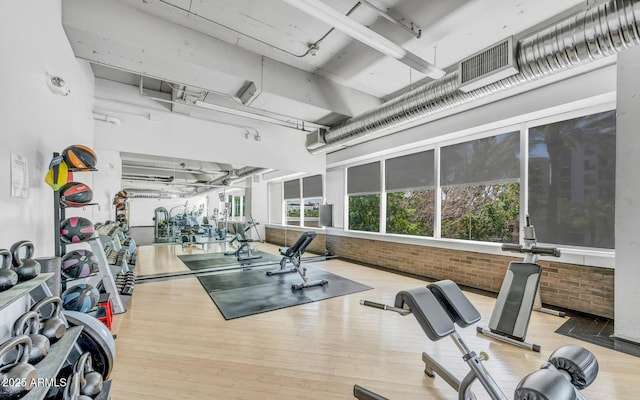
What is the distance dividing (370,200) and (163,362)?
17.3 ft

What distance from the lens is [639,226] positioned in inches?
105

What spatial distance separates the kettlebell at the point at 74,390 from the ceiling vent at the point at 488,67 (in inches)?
148

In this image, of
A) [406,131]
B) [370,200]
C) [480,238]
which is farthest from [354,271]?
[406,131]

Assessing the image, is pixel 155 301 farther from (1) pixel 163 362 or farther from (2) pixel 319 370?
(2) pixel 319 370

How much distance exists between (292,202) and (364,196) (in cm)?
237

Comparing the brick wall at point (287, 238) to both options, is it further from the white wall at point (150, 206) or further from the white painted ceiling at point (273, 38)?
the white painted ceiling at point (273, 38)

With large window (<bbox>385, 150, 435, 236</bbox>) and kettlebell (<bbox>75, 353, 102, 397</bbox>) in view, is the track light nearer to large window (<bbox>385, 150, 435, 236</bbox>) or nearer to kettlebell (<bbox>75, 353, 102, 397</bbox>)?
kettlebell (<bbox>75, 353, 102, 397</bbox>)

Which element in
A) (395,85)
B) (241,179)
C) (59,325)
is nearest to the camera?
(59,325)

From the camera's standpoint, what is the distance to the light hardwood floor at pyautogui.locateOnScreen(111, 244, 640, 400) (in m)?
2.00

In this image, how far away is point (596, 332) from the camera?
2922 mm

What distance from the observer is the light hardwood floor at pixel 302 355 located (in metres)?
2.00

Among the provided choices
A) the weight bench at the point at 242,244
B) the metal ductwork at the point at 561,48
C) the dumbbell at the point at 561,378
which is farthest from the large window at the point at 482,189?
the weight bench at the point at 242,244

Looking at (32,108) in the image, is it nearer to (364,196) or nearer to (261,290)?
(261,290)

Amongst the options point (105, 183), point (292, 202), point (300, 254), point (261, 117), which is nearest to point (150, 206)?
point (105, 183)
